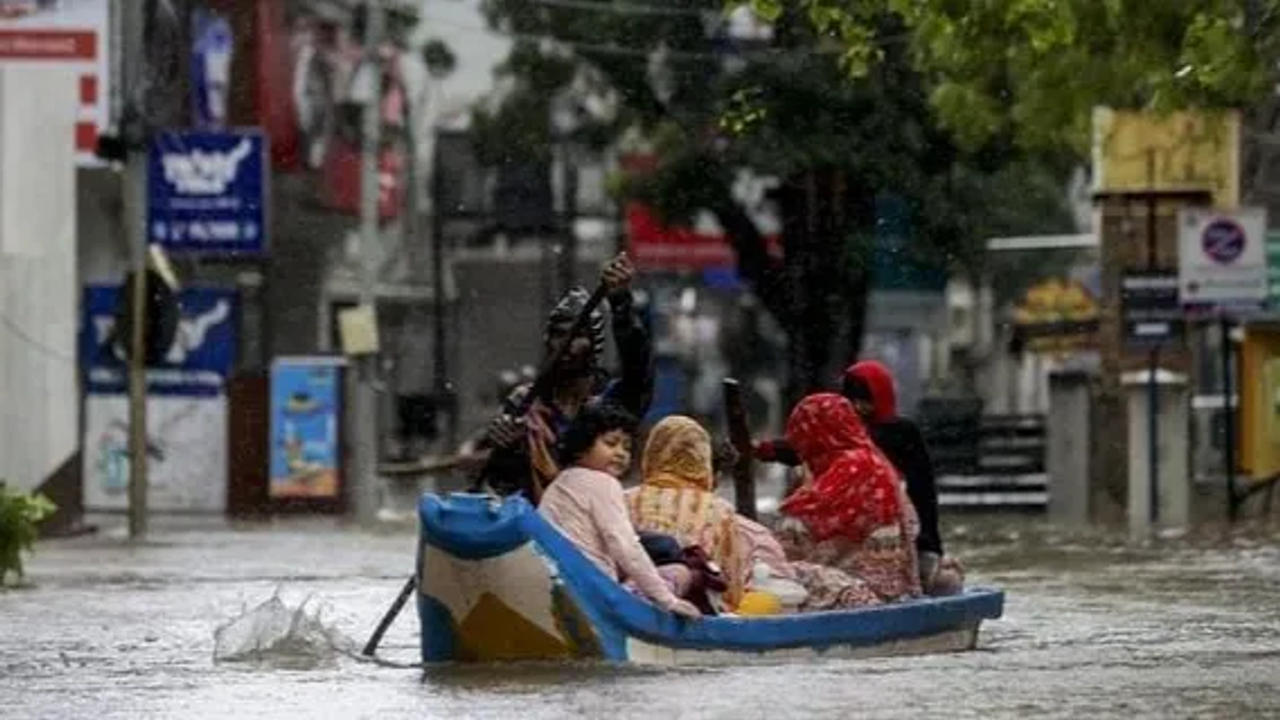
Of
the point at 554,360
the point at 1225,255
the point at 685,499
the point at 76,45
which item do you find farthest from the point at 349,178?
the point at 685,499

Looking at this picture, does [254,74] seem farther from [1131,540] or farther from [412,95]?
[1131,540]

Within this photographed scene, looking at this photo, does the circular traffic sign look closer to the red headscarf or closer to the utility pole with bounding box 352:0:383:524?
the utility pole with bounding box 352:0:383:524

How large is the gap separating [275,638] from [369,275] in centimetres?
3270

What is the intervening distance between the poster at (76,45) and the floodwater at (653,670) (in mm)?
10014

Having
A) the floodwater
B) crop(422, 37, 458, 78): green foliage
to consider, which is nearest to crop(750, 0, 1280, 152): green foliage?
the floodwater

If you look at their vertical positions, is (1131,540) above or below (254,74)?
below

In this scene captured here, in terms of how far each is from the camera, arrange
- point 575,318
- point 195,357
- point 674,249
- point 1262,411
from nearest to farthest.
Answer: point 575,318, point 1262,411, point 195,357, point 674,249

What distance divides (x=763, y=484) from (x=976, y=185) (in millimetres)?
6429

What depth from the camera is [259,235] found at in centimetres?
3906

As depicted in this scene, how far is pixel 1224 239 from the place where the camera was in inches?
1342

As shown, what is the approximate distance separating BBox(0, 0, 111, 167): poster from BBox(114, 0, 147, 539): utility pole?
724 millimetres

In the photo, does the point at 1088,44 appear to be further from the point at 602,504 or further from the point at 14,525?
the point at 602,504

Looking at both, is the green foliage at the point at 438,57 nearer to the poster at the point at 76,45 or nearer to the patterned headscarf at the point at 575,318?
the poster at the point at 76,45

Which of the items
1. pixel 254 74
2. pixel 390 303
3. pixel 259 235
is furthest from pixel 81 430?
pixel 390 303
